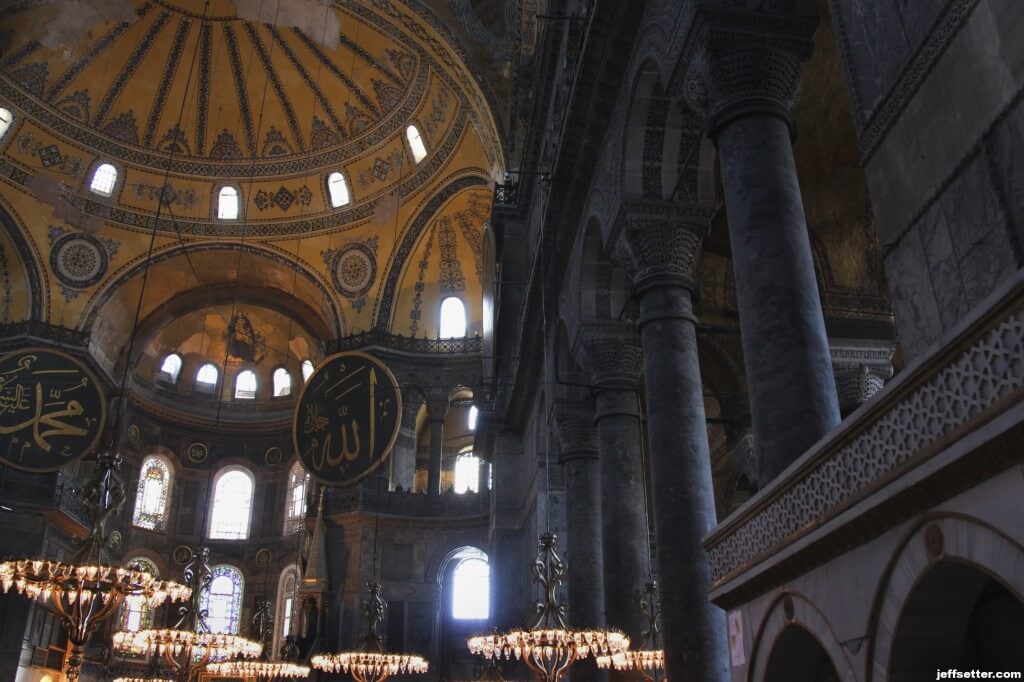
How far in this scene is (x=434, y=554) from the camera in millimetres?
17266

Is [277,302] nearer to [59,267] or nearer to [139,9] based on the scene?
[59,267]

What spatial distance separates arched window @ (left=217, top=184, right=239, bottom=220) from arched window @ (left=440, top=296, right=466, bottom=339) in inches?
207

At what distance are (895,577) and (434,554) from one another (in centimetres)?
1529

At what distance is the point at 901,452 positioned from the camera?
A: 261 cm

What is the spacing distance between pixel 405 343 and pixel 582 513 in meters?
9.77

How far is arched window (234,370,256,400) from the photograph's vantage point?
72.2ft

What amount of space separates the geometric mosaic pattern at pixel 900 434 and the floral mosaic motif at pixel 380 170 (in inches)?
627

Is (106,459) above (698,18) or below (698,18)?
below

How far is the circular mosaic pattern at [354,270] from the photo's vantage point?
18844mm

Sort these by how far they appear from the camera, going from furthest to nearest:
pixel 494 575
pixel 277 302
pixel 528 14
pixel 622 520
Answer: pixel 277 302, pixel 494 575, pixel 528 14, pixel 622 520

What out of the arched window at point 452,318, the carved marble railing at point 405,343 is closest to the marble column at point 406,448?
the carved marble railing at point 405,343

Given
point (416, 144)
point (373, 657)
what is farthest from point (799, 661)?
point (416, 144)

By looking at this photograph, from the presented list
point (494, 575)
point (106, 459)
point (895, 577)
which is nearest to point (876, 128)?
point (895, 577)

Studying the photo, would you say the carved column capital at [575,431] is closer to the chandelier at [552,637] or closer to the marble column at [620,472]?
the marble column at [620,472]
